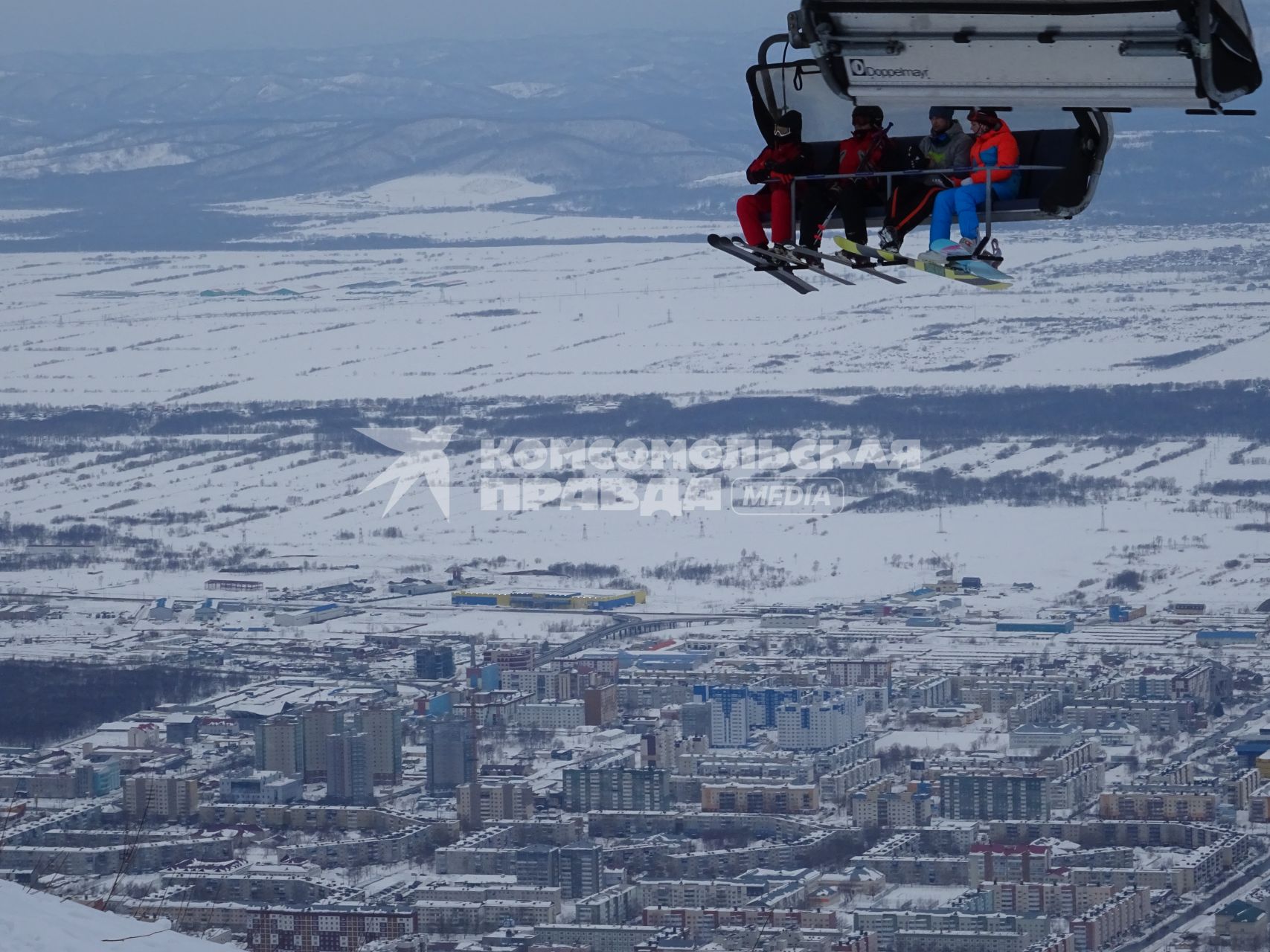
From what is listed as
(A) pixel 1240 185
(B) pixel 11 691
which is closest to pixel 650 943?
(B) pixel 11 691

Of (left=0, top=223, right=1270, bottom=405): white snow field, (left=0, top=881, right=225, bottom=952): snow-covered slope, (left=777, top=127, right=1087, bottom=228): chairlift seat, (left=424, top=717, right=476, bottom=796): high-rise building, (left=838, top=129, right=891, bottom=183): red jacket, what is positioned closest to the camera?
(left=0, top=881, right=225, bottom=952): snow-covered slope

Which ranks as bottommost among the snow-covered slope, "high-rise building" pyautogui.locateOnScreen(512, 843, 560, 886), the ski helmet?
"high-rise building" pyautogui.locateOnScreen(512, 843, 560, 886)

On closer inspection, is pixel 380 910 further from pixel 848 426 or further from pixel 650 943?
pixel 848 426

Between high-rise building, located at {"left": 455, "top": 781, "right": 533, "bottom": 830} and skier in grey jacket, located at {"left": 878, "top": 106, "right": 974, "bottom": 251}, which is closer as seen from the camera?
skier in grey jacket, located at {"left": 878, "top": 106, "right": 974, "bottom": 251}

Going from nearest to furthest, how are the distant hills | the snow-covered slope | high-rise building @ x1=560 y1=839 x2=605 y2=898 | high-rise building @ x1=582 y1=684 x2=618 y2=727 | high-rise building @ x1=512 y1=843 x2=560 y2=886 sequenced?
the snow-covered slope
high-rise building @ x1=560 y1=839 x2=605 y2=898
high-rise building @ x1=512 y1=843 x2=560 y2=886
high-rise building @ x1=582 y1=684 x2=618 y2=727
the distant hills

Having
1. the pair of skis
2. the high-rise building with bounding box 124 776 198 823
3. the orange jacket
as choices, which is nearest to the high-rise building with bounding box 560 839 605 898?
the high-rise building with bounding box 124 776 198 823

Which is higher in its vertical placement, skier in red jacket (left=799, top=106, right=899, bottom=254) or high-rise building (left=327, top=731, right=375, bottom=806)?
skier in red jacket (left=799, top=106, right=899, bottom=254)

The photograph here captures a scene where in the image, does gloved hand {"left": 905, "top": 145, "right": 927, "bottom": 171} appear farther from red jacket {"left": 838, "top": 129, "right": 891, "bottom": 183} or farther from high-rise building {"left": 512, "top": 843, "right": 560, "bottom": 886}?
high-rise building {"left": 512, "top": 843, "right": 560, "bottom": 886}
